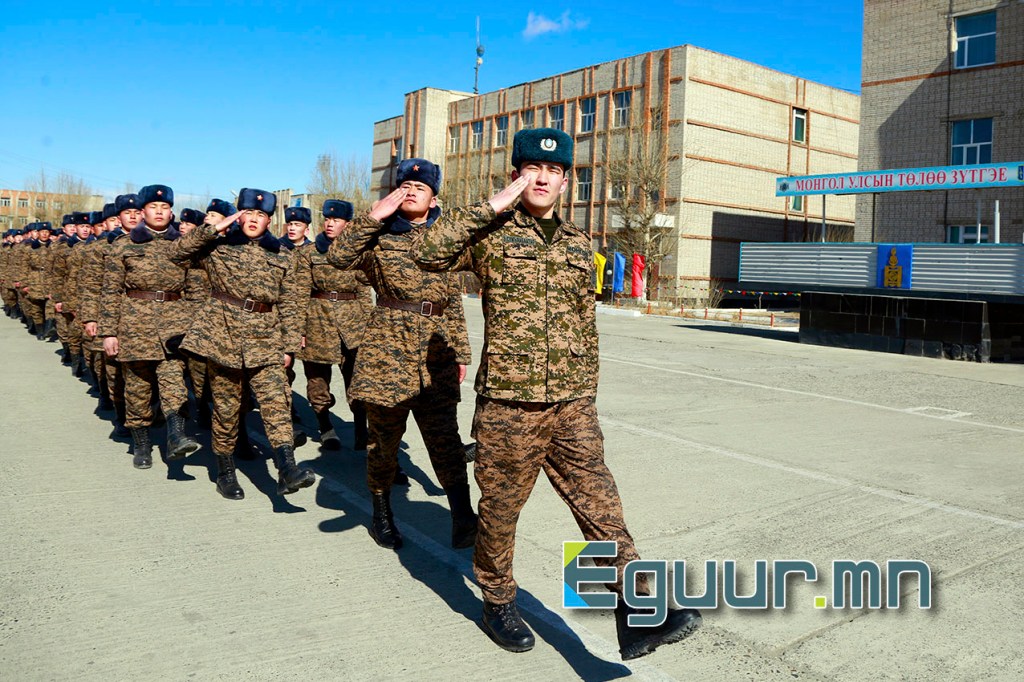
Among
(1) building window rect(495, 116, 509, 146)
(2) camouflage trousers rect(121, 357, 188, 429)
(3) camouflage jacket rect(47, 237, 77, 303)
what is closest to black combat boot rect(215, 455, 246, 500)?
(2) camouflage trousers rect(121, 357, 188, 429)

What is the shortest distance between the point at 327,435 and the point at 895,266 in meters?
14.2

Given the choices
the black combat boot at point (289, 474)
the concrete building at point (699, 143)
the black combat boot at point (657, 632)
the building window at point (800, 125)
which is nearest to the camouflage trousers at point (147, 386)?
the black combat boot at point (289, 474)

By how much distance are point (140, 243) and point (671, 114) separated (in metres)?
34.9

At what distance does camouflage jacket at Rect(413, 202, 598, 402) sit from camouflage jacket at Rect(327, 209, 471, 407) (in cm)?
127

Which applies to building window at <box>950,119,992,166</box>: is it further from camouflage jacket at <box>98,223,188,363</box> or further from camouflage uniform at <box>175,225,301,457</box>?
camouflage uniform at <box>175,225,301,457</box>

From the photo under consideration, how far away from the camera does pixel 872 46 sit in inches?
1036

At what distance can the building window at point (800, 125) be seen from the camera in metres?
42.4

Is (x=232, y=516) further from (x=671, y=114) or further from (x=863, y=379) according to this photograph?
(x=671, y=114)

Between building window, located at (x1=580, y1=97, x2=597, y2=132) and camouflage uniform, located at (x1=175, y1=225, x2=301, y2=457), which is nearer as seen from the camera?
camouflage uniform, located at (x1=175, y1=225, x2=301, y2=457)

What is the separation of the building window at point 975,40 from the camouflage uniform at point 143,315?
944 inches

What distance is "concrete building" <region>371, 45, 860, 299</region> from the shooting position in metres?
38.9

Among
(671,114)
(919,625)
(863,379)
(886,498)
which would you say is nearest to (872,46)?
(671,114)

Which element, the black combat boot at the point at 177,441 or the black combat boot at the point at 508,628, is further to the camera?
the black combat boot at the point at 177,441

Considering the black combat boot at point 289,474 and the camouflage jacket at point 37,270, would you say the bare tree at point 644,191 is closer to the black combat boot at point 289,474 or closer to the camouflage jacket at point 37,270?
the camouflage jacket at point 37,270
